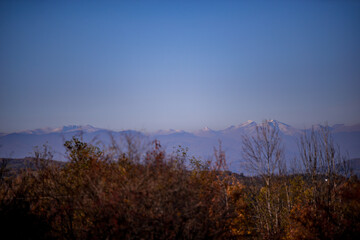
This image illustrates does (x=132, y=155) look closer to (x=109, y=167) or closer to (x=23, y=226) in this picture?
(x=109, y=167)

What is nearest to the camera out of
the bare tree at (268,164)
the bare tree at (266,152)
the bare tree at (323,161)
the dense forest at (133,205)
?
the dense forest at (133,205)

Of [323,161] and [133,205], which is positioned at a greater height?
[133,205]

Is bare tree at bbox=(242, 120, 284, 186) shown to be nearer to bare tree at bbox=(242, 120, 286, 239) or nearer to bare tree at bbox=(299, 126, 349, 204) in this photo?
bare tree at bbox=(242, 120, 286, 239)

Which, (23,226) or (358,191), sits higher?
(23,226)

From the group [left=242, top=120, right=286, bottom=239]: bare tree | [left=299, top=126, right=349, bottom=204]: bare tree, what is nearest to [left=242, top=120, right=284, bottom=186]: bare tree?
[left=242, top=120, right=286, bottom=239]: bare tree

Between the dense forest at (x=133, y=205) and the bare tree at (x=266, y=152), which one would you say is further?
the bare tree at (x=266, y=152)

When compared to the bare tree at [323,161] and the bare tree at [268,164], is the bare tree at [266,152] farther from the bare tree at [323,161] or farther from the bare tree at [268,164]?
the bare tree at [323,161]

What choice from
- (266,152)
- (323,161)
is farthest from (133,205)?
(266,152)

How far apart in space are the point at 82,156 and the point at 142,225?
11987mm

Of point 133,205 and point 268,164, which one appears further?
point 268,164

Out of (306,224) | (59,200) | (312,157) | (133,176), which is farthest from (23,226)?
(312,157)

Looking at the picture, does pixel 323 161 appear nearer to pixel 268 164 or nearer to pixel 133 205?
pixel 268 164

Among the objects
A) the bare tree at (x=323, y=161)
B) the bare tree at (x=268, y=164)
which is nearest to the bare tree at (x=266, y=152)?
the bare tree at (x=268, y=164)

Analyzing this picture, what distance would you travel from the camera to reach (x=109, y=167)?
1420 cm
